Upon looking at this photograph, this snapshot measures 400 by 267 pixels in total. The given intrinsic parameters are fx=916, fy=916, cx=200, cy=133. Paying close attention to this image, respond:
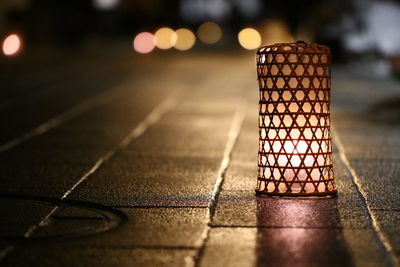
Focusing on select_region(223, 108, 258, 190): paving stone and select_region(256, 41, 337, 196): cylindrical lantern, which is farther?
select_region(223, 108, 258, 190): paving stone

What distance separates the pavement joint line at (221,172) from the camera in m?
6.53

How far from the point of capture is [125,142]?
1381 cm

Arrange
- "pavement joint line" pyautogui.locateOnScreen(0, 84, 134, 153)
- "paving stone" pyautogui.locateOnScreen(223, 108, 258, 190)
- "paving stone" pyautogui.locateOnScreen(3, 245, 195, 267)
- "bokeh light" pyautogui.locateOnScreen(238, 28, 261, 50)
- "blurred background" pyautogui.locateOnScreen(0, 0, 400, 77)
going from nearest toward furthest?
"paving stone" pyautogui.locateOnScreen(3, 245, 195, 267)
"paving stone" pyautogui.locateOnScreen(223, 108, 258, 190)
"pavement joint line" pyautogui.locateOnScreen(0, 84, 134, 153)
"blurred background" pyautogui.locateOnScreen(0, 0, 400, 77)
"bokeh light" pyautogui.locateOnScreen(238, 28, 261, 50)

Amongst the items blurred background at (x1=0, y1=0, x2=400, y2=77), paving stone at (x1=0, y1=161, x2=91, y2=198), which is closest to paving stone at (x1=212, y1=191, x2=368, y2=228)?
paving stone at (x1=0, y1=161, x2=91, y2=198)

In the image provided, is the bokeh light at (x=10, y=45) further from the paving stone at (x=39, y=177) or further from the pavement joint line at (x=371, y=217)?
the pavement joint line at (x=371, y=217)

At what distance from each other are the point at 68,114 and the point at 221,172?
27.0 feet

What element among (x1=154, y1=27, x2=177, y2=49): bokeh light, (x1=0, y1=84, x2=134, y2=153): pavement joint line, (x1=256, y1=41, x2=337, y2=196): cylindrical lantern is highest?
(x1=256, y1=41, x2=337, y2=196): cylindrical lantern

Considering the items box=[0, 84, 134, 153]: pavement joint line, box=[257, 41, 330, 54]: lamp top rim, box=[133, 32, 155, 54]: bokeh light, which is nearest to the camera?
box=[257, 41, 330, 54]: lamp top rim

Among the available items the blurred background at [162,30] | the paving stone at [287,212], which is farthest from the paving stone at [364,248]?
the blurred background at [162,30]

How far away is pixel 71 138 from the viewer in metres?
14.2

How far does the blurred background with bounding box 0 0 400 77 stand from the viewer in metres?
33.8

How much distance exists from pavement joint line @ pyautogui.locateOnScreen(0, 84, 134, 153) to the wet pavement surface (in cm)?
4

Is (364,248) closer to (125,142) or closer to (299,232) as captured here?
(299,232)

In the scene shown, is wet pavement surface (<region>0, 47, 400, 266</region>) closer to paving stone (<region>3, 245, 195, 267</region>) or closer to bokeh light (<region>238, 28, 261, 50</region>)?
paving stone (<region>3, 245, 195, 267</region>)
